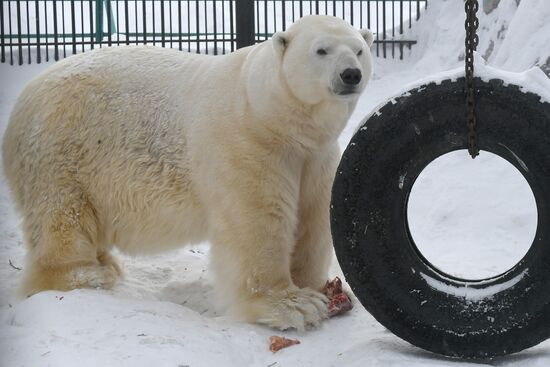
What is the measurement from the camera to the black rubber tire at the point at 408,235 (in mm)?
3139

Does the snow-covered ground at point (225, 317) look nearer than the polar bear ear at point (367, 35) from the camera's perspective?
Yes

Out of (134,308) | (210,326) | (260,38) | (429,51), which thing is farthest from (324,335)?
(260,38)

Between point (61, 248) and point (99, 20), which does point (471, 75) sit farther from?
point (99, 20)

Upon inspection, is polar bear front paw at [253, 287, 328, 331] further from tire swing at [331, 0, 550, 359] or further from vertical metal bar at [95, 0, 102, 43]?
vertical metal bar at [95, 0, 102, 43]

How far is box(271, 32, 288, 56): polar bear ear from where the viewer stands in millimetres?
3955

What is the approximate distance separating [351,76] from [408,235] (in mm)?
784

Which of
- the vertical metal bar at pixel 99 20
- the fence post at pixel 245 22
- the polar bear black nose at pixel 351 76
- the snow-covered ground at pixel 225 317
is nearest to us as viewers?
the snow-covered ground at pixel 225 317

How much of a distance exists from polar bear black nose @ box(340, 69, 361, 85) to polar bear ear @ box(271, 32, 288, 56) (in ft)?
1.45

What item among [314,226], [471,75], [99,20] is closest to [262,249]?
[314,226]

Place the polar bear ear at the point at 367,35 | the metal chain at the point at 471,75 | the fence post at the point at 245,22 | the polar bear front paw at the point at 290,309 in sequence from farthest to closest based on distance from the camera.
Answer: the fence post at the point at 245,22 < the polar bear ear at the point at 367,35 < the polar bear front paw at the point at 290,309 < the metal chain at the point at 471,75

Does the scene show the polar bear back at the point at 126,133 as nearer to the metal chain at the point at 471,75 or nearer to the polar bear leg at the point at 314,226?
the polar bear leg at the point at 314,226

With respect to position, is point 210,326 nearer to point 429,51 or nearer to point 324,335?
point 324,335

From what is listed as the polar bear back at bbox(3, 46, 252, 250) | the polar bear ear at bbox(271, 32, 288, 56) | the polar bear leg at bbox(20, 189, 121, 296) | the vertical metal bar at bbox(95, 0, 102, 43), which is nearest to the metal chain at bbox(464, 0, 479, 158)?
the polar bear ear at bbox(271, 32, 288, 56)

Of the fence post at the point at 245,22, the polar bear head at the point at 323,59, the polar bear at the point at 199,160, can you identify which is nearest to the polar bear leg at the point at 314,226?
the polar bear at the point at 199,160
